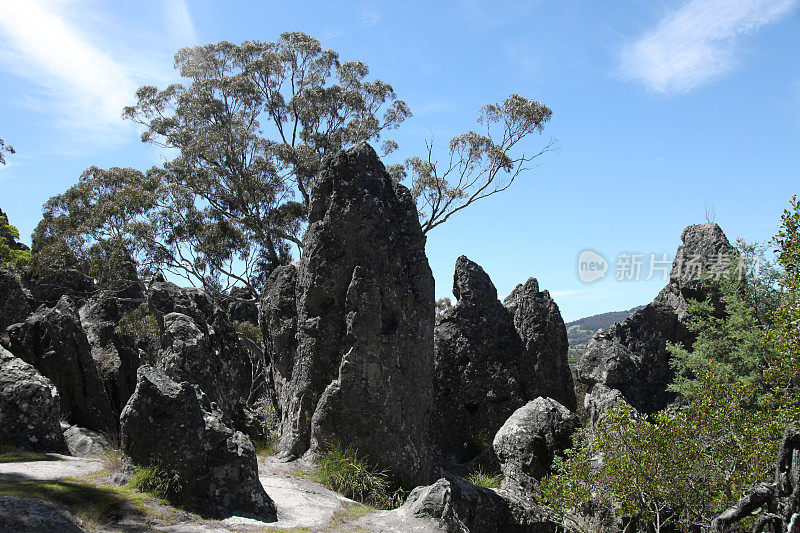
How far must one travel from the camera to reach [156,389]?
748cm

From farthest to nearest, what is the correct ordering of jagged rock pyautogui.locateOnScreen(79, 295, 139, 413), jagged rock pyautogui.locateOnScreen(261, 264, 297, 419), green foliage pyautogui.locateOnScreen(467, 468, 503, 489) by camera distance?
jagged rock pyautogui.locateOnScreen(79, 295, 139, 413) → green foliage pyautogui.locateOnScreen(467, 468, 503, 489) → jagged rock pyautogui.locateOnScreen(261, 264, 297, 419)

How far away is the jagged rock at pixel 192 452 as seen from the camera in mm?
7105

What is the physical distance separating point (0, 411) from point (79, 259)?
16.8m

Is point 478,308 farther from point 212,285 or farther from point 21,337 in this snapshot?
point 212,285

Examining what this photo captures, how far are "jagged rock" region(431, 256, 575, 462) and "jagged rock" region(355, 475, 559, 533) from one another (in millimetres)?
5089

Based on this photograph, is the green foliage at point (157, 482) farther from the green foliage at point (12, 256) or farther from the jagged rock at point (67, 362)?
the green foliage at point (12, 256)

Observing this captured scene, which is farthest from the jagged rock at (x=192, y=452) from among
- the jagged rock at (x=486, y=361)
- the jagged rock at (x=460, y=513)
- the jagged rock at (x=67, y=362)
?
the jagged rock at (x=486, y=361)

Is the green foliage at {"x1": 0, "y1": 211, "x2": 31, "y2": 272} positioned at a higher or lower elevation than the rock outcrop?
higher

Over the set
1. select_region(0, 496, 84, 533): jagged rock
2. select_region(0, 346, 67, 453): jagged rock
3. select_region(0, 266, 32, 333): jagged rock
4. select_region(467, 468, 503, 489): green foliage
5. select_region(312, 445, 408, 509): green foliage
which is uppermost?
select_region(0, 266, 32, 333): jagged rock

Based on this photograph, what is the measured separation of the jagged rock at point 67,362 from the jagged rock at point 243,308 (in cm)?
1564

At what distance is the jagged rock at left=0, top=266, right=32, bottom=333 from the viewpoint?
15133mm

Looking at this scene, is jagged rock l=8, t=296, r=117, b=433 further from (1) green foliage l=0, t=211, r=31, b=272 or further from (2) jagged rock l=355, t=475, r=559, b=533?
(1) green foliage l=0, t=211, r=31, b=272

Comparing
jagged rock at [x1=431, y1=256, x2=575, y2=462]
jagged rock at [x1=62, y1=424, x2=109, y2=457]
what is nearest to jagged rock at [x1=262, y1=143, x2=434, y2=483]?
jagged rock at [x1=62, y1=424, x2=109, y2=457]

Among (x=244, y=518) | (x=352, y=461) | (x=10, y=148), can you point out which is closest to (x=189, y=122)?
(x=10, y=148)
